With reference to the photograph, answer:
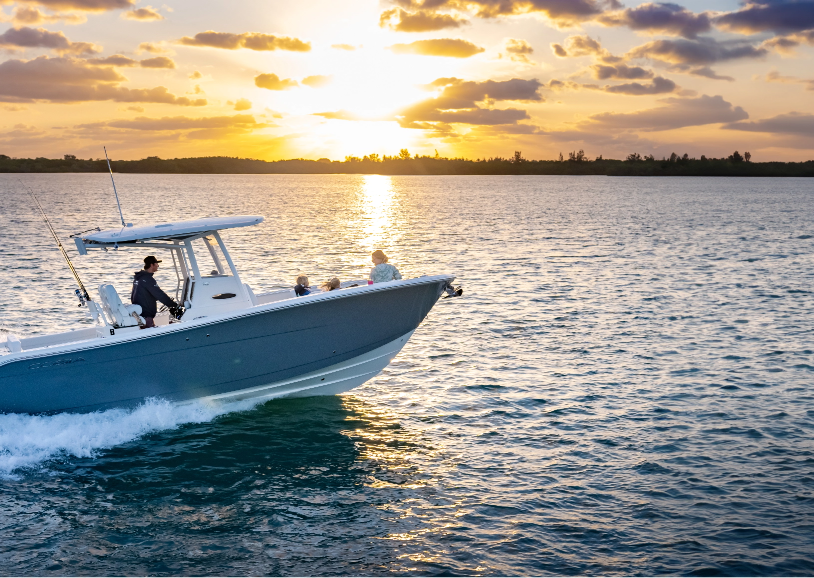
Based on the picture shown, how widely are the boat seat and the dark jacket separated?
0.10 m

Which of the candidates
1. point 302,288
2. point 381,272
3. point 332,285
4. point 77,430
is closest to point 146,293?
point 77,430

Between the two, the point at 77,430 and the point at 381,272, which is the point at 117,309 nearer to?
the point at 77,430

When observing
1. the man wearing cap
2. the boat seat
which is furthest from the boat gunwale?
the man wearing cap

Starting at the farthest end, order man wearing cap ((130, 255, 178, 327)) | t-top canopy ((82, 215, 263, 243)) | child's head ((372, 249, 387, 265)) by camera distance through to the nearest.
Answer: child's head ((372, 249, 387, 265)) < man wearing cap ((130, 255, 178, 327)) < t-top canopy ((82, 215, 263, 243))

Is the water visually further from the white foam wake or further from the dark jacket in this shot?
the dark jacket

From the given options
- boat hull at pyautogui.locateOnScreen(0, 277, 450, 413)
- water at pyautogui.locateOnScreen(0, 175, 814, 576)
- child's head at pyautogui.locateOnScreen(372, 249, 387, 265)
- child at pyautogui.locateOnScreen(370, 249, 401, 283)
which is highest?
child's head at pyautogui.locateOnScreen(372, 249, 387, 265)

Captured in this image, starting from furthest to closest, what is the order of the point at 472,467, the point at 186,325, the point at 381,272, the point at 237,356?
1. the point at 381,272
2. the point at 237,356
3. the point at 186,325
4. the point at 472,467

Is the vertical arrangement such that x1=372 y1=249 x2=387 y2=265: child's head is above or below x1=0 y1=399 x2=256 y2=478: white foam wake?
above

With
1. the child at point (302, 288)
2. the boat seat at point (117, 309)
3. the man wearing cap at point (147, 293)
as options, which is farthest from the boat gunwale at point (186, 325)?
the child at point (302, 288)

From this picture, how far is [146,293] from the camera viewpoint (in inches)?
440

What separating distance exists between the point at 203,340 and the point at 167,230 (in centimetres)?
178

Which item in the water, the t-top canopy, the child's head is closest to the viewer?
the water

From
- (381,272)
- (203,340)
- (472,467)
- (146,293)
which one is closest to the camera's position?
(472,467)

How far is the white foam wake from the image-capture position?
10.5m
